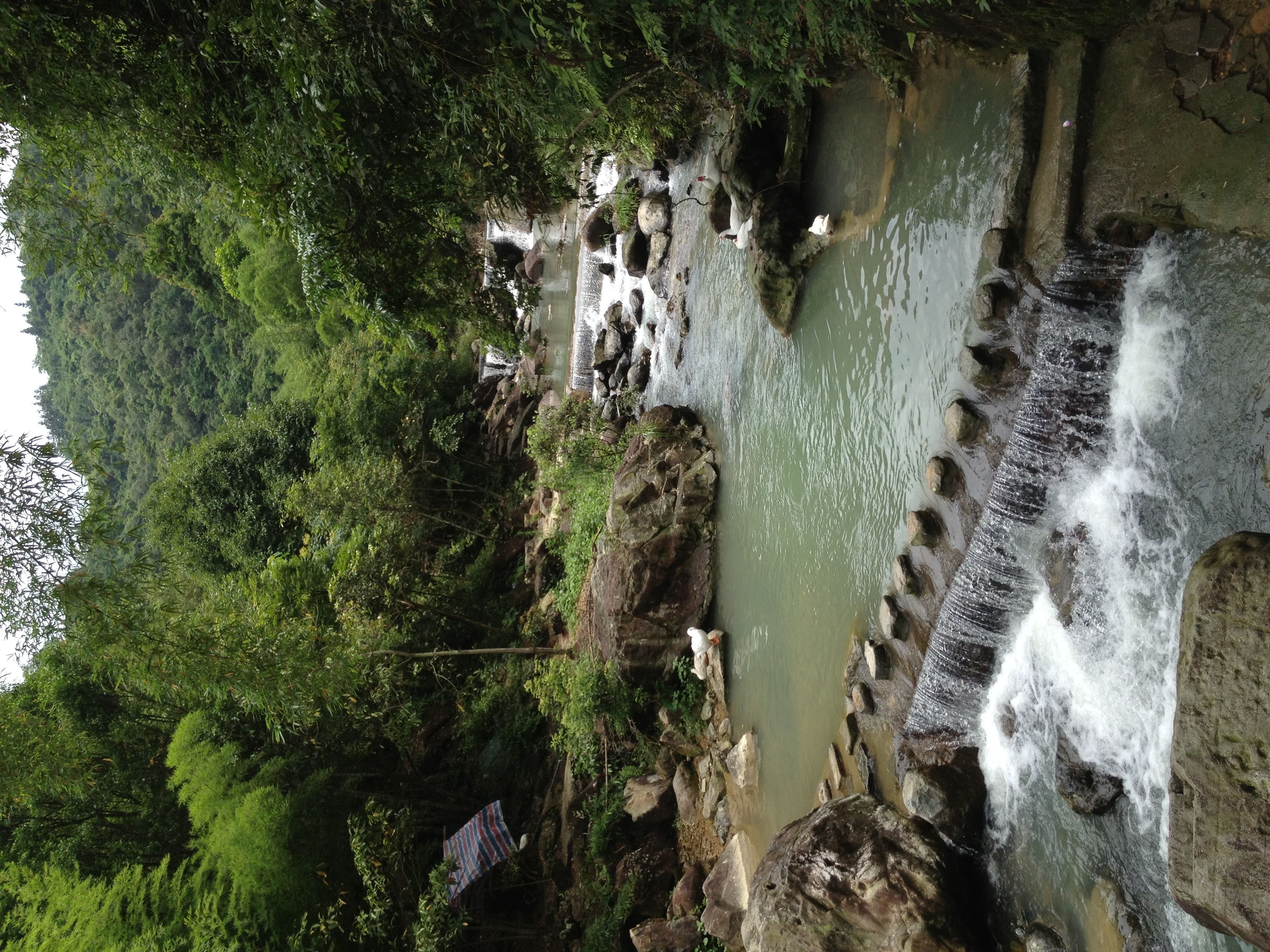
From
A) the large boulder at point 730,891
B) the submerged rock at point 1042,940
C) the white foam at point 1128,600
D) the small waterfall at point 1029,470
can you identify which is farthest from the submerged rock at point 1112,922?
the large boulder at point 730,891

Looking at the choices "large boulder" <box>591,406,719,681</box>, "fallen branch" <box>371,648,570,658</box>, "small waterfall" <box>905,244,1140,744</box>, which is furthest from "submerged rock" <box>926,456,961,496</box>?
"fallen branch" <box>371,648,570,658</box>

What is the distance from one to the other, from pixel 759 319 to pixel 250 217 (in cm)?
457

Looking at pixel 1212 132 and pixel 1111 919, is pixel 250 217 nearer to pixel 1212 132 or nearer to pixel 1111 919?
pixel 1212 132

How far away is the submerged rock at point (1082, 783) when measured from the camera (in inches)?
158

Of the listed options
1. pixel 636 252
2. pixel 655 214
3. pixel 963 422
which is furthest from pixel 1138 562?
pixel 636 252

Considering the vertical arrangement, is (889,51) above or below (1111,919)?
above

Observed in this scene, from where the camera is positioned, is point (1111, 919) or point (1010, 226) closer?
point (1111, 919)

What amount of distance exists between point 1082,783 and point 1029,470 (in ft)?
5.42

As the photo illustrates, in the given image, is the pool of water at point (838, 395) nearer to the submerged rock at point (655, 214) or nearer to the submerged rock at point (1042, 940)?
the submerged rock at point (655, 214)

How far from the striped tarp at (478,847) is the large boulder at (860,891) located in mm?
4225

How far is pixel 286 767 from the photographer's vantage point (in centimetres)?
977

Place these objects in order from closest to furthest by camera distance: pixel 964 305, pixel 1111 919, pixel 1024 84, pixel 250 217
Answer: pixel 1111 919
pixel 1024 84
pixel 964 305
pixel 250 217

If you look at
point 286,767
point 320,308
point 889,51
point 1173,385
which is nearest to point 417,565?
point 286,767

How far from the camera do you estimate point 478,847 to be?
28.7ft
